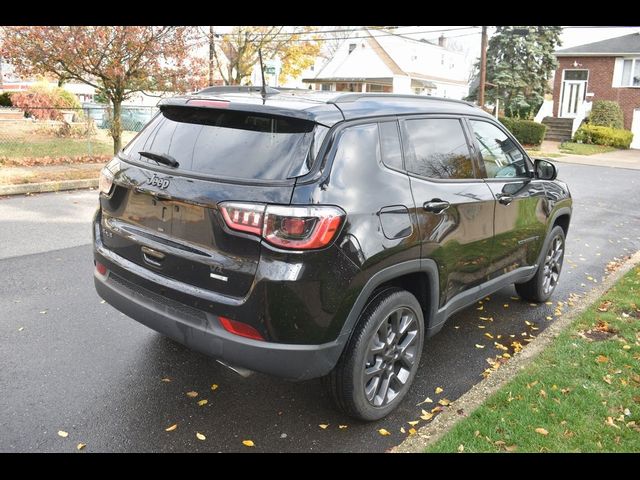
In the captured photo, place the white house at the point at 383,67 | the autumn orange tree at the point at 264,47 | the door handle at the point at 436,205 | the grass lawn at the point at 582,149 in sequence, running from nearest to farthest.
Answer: the door handle at the point at 436,205, the grass lawn at the point at 582,149, the autumn orange tree at the point at 264,47, the white house at the point at 383,67

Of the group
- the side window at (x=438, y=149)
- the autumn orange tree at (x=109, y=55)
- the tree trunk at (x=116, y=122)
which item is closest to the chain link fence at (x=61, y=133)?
the tree trunk at (x=116, y=122)

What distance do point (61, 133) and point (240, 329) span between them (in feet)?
53.6

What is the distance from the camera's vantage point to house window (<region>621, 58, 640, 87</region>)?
3334 centimetres

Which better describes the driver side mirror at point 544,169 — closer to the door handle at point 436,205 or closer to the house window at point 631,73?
the door handle at point 436,205

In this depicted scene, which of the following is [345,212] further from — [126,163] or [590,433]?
[590,433]

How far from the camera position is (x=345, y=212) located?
2.89m

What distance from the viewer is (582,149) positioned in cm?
2781

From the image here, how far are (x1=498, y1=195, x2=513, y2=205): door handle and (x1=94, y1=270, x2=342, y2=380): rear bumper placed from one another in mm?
2016

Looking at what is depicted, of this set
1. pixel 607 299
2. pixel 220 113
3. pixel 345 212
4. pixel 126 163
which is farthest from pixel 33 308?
pixel 607 299

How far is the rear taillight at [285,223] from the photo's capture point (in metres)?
2.74

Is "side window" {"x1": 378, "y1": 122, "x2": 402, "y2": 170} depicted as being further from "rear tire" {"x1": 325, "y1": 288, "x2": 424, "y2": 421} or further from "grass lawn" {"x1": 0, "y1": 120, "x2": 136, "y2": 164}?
"grass lawn" {"x1": 0, "y1": 120, "x2": 136, "y2": 164}

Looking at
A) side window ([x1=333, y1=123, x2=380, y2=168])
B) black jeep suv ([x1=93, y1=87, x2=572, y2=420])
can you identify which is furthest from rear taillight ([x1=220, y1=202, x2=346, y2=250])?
side window ([x1=333, y1=123, x2=380, y2=168])

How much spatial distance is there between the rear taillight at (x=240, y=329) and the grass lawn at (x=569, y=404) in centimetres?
113

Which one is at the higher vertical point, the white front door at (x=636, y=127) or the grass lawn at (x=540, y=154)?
the white front door at (x=636, y=127)
